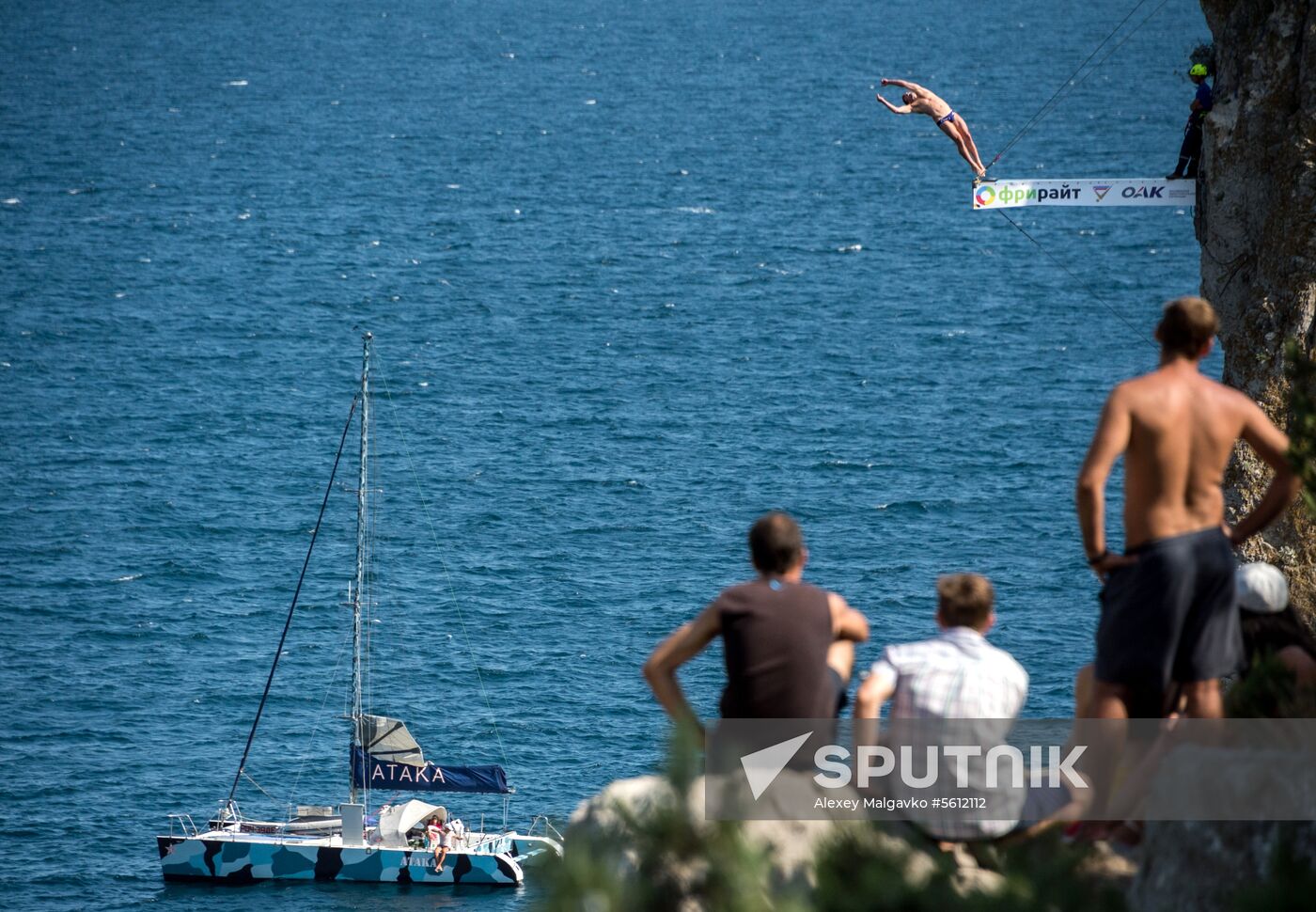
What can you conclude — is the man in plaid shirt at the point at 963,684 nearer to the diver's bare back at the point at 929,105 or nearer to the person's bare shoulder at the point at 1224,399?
the person's bare shoulder at the point at 1224,399

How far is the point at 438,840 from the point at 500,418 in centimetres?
3827

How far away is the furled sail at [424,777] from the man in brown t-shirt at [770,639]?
47.7 m

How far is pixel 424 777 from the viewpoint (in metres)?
58.5

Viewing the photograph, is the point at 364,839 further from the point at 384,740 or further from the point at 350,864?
the point at 384,740

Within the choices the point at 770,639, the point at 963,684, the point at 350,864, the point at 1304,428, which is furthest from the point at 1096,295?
the point at 770,639

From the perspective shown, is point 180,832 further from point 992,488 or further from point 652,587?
point 992,488

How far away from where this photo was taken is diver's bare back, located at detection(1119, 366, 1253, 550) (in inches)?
354

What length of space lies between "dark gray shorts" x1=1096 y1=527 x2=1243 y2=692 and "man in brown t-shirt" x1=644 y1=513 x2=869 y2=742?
5.05 feet

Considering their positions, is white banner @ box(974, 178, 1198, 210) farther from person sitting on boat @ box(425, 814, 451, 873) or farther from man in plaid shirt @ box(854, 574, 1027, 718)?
person sitting on boat @ box(425, 814, 451, 873)

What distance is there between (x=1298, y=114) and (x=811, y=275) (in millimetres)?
95951

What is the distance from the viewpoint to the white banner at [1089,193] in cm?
2534

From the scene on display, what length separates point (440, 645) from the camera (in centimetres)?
6975

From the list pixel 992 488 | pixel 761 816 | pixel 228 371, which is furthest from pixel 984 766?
pixel 228 371

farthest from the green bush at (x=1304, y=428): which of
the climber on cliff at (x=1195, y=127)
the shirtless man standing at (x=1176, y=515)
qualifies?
the climber on cliff at (x=1195, y=127)
